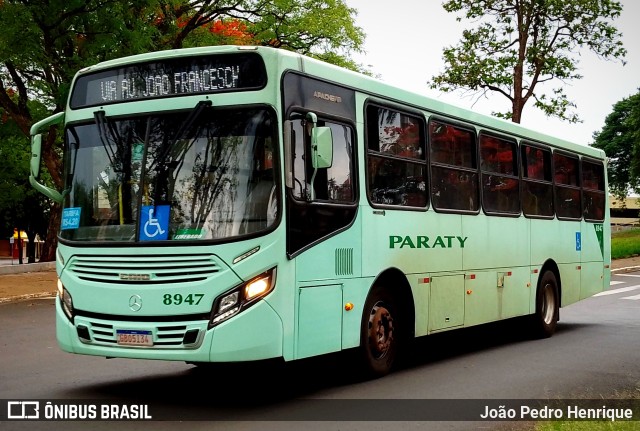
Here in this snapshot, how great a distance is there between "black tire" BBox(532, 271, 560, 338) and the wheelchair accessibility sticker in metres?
8.12

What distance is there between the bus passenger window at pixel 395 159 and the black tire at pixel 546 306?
4.51 metres

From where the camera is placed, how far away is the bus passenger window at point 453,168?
11.5 meters

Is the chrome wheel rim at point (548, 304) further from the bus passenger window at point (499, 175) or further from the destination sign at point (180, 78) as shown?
the destination sign at point (180, 78)

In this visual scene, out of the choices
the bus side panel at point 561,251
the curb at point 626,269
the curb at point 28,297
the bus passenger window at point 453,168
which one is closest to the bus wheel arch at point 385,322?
the bus passenger window at point 453,168

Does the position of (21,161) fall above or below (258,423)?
above

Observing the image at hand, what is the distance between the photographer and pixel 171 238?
8156 mm

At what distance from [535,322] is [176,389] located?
729 centimetres

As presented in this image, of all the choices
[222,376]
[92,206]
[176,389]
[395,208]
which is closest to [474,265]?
[395,208]

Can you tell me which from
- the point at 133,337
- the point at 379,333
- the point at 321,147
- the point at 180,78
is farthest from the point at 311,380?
the point at 180,78

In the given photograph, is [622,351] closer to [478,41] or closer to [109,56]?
[109,56]

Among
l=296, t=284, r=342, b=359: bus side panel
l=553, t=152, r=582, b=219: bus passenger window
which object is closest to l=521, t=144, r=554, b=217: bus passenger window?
l=553, t=152, r=582, b=219: bus passenger window

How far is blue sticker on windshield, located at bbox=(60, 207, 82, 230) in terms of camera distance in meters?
8.79

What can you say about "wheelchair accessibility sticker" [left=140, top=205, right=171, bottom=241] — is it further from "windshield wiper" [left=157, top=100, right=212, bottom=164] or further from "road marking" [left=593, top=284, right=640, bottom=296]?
"road marking" [left=593, top=284, right=640, bottom=296]

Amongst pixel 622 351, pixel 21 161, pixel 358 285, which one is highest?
pixel 21 161
